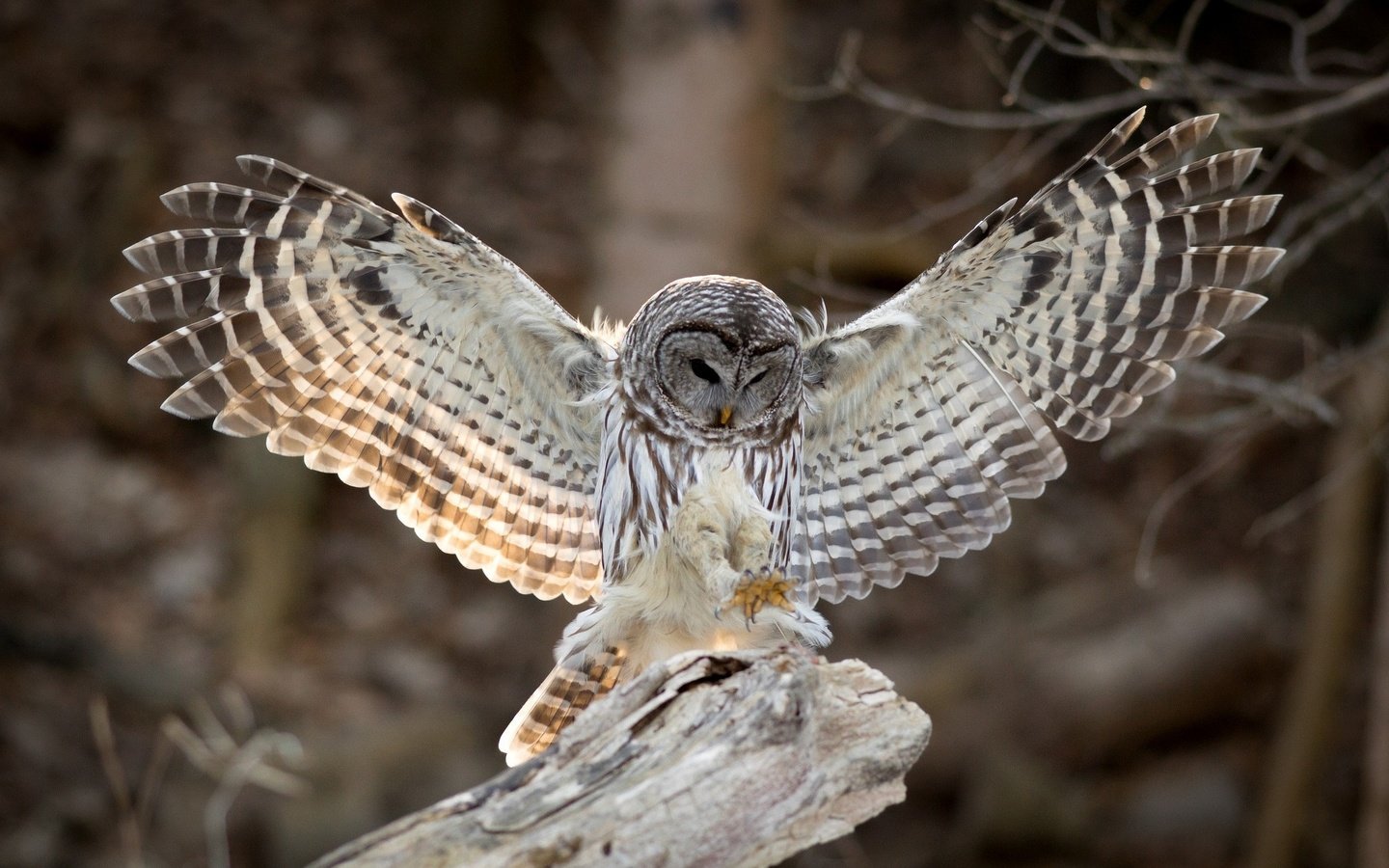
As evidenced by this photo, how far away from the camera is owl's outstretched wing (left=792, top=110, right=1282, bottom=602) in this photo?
433cm

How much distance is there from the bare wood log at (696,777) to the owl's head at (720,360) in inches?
56.7

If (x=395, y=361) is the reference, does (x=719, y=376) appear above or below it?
below

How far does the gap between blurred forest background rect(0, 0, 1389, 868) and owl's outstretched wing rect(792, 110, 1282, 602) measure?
2.15 m

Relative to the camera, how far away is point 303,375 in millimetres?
4617

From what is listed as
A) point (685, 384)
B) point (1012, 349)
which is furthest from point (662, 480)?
point (1012, 349)

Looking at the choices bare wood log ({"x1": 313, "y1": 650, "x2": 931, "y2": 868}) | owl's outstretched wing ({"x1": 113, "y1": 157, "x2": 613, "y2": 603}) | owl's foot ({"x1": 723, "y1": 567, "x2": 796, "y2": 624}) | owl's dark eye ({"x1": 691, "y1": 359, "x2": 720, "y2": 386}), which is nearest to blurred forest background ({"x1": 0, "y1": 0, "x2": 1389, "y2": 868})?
owl's outstretched wing ({"x1": 113, "y1": 157, "x2": 613, "y2": 603})

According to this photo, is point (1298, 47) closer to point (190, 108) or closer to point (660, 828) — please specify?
point (660, 828)

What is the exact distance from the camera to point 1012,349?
4.79 m

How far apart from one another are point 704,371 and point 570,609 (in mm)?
3209

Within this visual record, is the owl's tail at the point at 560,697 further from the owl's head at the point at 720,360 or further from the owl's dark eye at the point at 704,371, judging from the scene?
the owl's dark eye at the point at 704,371

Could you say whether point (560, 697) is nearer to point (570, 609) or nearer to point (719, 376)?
point (719, 376)

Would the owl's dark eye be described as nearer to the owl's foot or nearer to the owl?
the owl

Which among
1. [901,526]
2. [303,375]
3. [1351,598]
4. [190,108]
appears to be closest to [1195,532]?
→ [1351,598]

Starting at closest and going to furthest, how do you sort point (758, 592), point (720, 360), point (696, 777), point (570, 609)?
point (696, 777) → point (758, 592) → point (720, 360) → point (570, 609)
